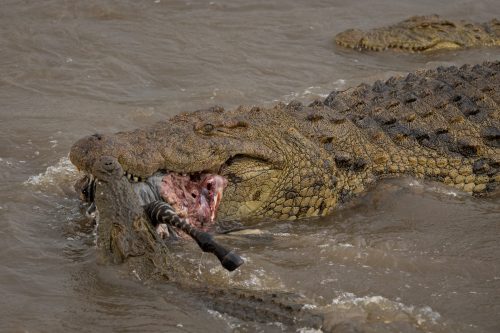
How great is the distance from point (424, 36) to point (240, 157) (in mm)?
6240

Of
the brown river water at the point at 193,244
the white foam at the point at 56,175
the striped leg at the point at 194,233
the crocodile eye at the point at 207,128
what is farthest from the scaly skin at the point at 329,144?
the white foam at the point at 56,175

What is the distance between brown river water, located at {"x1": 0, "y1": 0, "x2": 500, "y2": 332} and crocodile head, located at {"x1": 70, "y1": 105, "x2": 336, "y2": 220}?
0.20 meters

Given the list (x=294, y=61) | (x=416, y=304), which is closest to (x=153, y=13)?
(x=294, y=61)

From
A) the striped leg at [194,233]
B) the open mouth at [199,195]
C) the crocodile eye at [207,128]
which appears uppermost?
the crocodile eye at [207,128]

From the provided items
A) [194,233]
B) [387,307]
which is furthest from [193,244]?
[387,307]

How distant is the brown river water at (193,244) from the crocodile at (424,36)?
19 cm

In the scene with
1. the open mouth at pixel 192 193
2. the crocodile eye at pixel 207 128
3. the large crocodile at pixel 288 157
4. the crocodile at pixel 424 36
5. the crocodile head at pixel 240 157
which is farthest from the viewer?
the crocodile at pixel 424 36

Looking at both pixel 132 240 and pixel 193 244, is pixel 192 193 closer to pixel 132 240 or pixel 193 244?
pixel 193 244

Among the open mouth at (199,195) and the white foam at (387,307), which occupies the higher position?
the open mouth at (199,195)

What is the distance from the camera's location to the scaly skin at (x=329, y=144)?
5242mm

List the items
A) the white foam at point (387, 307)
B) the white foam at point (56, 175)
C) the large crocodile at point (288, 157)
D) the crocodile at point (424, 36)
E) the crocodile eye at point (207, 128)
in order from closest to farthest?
the white foam at point (387, 307) → the large crocodile at point (288, 157) → the crocodile eye at point (207, 128) → the white foam at point (56, 175) → the crocodile at point (424, 36)

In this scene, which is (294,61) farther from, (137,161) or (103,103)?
(137,161)

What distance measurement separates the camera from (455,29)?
11.1m

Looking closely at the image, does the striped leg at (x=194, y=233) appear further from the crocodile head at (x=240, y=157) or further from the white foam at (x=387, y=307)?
the white foam at (x=387, y=307)
